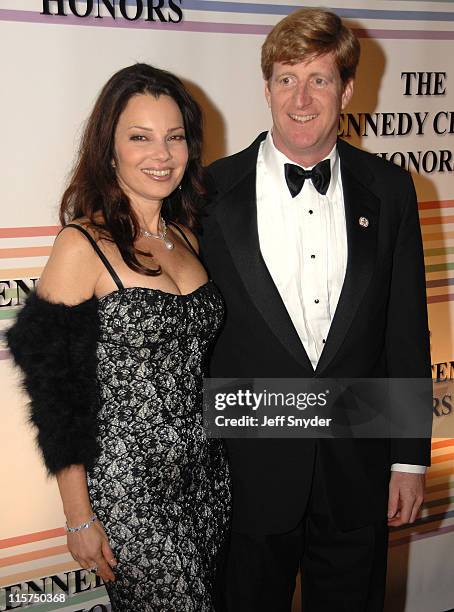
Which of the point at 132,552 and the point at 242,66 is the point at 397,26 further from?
the point at 132,552

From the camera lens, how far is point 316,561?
2350 mm

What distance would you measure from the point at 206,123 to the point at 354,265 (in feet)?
2.71

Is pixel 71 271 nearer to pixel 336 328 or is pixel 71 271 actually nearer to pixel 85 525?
pixel 85 525

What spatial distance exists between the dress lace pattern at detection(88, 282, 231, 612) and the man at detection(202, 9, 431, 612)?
0.26m

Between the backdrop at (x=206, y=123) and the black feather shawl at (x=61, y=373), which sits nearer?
the black feather shawl at (x=61, y=373)

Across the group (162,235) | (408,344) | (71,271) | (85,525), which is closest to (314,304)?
(408,344)

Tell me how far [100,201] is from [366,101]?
4.52ft

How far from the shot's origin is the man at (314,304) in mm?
2141

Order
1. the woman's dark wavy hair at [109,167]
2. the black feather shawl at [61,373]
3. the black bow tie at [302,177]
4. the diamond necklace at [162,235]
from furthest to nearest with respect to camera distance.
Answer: the black bow tie at [302,177] < the diamond necklace at [162,235] < the woman's dark wavy hair at [109,167] < the black feather shawl at [61,373]

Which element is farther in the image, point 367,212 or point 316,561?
point 316,561

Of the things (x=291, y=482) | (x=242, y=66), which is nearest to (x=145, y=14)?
(x=242, y=66)

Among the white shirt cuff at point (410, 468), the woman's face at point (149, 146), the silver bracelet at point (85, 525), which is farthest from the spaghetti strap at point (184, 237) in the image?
the white shirt cuff at point (410, 468)

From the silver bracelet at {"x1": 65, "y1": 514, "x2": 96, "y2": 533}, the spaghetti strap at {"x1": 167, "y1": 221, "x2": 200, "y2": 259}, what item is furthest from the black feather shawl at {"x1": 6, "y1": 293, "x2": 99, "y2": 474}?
the spaghetti strap at {"x1": 167, "y1": 221, "x2": 200, "y2": 259}

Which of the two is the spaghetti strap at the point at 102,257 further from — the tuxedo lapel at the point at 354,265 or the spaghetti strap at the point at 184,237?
the tuxedo lapel at the point at 354,265
